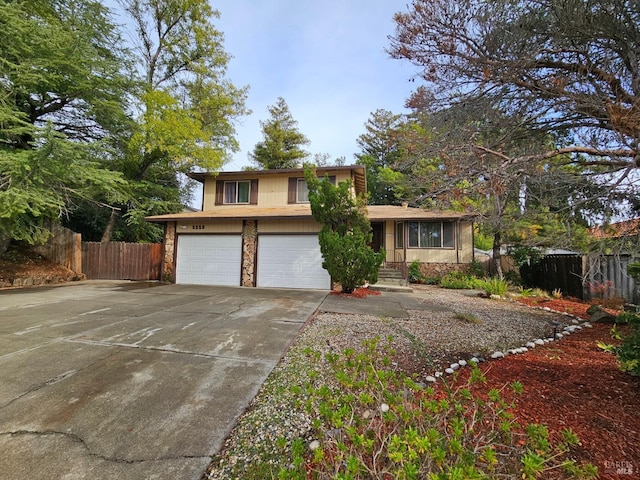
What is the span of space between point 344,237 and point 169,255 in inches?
295

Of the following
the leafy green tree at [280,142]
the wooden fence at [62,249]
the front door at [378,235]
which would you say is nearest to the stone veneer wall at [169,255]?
the wooden fence at [62,249]

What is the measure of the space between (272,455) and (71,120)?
16521 mm

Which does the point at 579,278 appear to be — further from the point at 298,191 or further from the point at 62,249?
the point at 62,249

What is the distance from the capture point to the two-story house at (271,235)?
1043 centimetres

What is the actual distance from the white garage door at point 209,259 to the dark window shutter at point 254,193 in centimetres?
261

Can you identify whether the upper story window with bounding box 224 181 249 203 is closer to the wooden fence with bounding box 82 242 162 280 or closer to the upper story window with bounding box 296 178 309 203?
the upper story window with bounding box 296 178 309 203

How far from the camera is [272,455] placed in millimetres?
1927

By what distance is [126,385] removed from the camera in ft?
9.33

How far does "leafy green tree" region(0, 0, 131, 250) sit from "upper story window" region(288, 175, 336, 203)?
265 inches

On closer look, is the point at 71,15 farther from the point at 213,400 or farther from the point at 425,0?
the point at 213,400

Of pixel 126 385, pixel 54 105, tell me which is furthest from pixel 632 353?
pixel 54 105

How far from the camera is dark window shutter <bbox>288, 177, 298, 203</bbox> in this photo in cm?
1286

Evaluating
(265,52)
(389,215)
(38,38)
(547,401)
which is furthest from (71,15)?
(547,401)

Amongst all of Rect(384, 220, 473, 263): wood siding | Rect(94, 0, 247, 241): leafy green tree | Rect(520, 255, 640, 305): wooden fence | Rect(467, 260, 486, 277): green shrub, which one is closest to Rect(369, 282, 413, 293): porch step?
Rect(384, 220, 473, 263): wood siding
